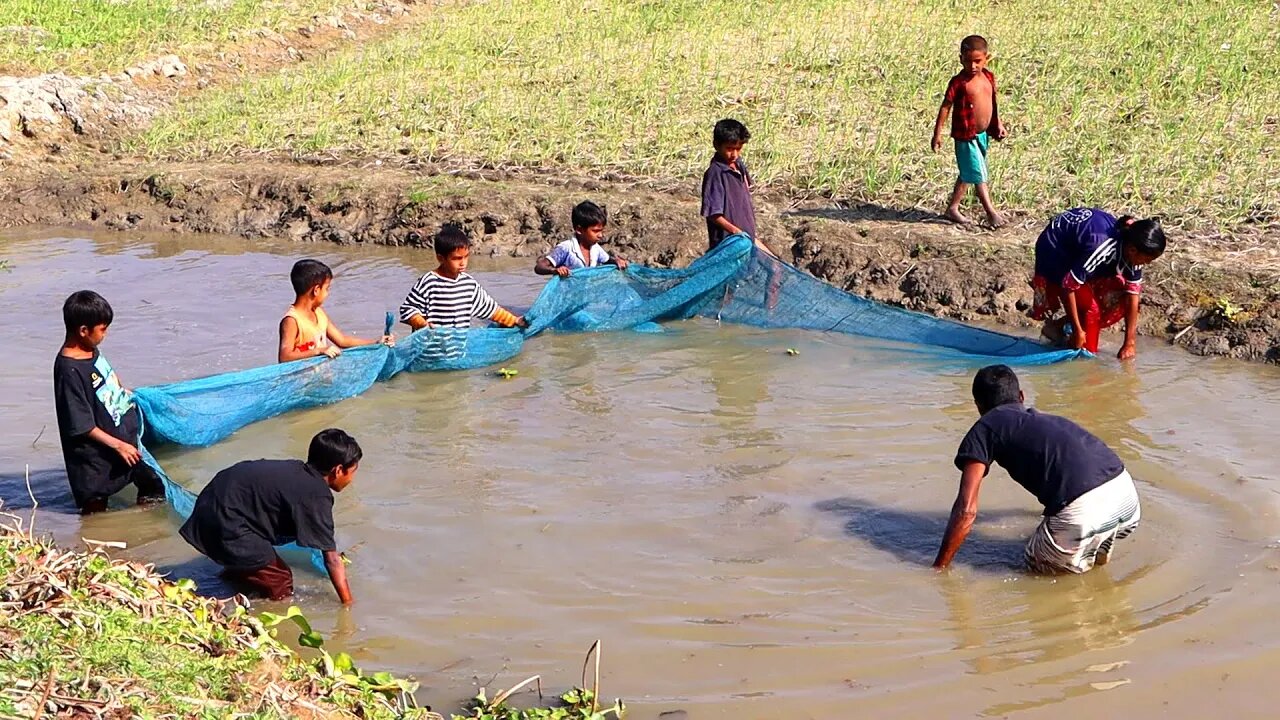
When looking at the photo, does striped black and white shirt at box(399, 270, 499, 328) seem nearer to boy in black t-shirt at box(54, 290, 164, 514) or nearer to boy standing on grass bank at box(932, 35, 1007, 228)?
boy in black t-shirt at box(54, 290, 164, 514)

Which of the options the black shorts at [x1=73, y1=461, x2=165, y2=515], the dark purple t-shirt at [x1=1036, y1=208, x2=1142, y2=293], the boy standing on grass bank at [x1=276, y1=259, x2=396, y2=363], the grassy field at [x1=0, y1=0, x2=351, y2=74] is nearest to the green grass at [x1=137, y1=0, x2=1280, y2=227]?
the grassy field at [x1=0, y1=0, x2=351, y2=74]

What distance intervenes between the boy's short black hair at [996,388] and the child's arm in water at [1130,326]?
2.17 metres

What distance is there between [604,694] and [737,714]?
0.41m

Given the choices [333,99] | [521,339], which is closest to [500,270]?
[521,339]

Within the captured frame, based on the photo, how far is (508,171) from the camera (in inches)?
415

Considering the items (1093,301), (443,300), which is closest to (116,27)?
(443,300)

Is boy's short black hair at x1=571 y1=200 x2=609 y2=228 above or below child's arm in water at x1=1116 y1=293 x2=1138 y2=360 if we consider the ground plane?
above

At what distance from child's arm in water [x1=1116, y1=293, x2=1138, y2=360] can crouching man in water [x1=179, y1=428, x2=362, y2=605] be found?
13.3 feet

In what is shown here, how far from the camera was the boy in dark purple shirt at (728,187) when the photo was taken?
7.21 meters

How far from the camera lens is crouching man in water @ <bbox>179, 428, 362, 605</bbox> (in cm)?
438

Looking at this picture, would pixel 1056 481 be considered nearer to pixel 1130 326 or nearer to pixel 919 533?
pixel 919 533

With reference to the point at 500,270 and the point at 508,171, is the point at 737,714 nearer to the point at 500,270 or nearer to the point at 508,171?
the point at 500,270

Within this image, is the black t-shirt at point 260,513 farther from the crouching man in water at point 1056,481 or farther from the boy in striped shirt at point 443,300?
the boy in striped shirt at point 443,300

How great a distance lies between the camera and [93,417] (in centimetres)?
506
